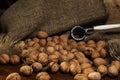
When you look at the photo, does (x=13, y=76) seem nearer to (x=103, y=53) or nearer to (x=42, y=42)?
(x=42, y=42)

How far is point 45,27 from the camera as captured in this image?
1.81 metres

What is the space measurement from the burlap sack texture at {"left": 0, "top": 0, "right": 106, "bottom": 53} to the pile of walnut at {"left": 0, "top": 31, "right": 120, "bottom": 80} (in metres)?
0.08

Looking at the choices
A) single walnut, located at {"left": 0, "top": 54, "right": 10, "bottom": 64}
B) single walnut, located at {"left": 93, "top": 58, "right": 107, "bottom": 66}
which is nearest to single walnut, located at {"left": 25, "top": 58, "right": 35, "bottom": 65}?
single walnut, located at {"left": 0, "top": 54, "right": 10, "bottom": 64}

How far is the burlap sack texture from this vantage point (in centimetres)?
172

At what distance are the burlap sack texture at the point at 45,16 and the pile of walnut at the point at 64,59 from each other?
0.08m

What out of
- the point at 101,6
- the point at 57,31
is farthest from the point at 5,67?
the point at 101,6

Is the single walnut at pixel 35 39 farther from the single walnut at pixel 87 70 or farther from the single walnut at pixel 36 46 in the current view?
the single walnut at pixel 87 70

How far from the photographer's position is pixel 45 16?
1.81 m

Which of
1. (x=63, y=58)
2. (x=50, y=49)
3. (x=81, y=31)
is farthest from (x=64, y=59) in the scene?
(x=81, y=31)

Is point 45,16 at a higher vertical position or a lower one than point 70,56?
higher

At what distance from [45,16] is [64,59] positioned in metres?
0.40

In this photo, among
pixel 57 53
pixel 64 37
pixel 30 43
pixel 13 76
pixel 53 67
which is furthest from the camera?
pixel 64 37

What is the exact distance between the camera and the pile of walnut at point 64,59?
1.41 meters

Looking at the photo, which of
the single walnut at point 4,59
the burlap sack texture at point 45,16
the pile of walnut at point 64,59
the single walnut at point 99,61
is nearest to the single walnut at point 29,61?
the pile of walnut at point 64,59
